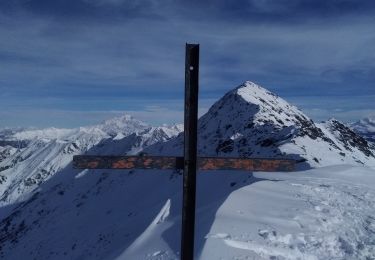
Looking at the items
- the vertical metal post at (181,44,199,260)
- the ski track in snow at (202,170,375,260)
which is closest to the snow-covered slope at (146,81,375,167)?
the ski track in snow at (202,170,375,260)

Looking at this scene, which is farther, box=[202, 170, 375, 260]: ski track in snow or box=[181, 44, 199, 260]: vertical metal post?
box=[202, 170, 375, 260]: ski track in snow

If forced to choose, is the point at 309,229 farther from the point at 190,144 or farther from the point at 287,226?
the point at 190,144

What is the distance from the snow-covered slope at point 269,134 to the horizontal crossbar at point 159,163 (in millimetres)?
22816

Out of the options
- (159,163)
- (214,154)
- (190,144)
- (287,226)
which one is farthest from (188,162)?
(214,154)

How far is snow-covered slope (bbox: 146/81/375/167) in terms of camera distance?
3409 centimetres

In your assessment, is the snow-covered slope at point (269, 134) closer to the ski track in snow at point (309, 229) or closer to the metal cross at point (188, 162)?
the ski track in snow at point (309, 229)

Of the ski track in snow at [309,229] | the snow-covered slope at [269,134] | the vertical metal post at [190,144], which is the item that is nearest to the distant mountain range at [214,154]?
the snow-covered slope at [269,134]

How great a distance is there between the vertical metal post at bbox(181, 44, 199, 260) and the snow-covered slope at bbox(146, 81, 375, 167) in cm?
2341

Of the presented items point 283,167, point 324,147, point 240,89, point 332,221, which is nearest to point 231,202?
point 332,221

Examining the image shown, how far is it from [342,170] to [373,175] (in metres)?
1.49

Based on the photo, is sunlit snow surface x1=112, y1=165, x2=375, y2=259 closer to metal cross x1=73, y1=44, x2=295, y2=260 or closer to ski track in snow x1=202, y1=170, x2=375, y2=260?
ski track in snow x1=202, y1=170, x2=375, y2=260

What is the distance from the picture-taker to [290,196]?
50.1 ft

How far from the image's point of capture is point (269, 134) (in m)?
41.2

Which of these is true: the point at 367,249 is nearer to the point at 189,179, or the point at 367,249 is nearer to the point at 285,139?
the point at 189,179
